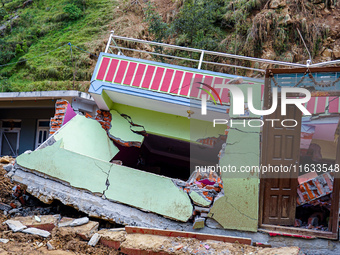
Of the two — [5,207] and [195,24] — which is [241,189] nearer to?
[5,207]

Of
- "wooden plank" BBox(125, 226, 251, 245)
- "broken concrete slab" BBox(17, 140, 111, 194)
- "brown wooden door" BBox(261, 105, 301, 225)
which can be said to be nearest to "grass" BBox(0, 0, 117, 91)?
"broken concrete slab" BBox(17, 140, 111, 194)

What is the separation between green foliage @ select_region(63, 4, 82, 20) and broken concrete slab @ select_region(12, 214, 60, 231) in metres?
17.0

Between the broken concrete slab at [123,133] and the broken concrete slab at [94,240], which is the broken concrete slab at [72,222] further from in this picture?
the broken concrete slab at [123,133]

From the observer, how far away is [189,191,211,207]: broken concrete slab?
6.02 meters

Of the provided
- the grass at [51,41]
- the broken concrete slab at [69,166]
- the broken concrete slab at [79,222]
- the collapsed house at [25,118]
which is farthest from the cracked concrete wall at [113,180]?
the grass at [51,41]

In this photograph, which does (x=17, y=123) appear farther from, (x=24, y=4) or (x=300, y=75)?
(x=24, y=4)

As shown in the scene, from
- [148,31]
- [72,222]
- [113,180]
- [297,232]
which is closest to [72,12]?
[148,31]

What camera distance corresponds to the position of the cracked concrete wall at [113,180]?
20.4 feet

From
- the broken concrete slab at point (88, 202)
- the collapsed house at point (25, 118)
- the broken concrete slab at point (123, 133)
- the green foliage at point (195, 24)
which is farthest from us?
the green foliage at point (195, 24)

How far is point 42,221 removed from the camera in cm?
624

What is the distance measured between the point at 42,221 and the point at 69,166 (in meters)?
1.16

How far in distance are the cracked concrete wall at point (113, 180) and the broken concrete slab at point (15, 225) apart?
3.52 feet

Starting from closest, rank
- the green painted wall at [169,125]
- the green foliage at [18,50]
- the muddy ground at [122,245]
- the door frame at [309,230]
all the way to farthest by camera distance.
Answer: the muddy ground at [122,245] < the door frame at [309,230] < the green painted wall at [169,125] < the green foliage at [18,50]

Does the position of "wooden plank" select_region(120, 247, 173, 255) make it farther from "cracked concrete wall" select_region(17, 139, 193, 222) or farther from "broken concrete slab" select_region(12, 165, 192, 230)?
"cracked concrete wall" select_region(17, 139, 193, 222)
